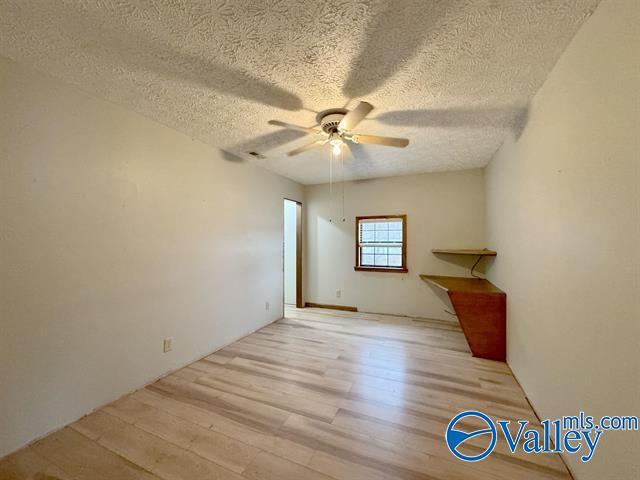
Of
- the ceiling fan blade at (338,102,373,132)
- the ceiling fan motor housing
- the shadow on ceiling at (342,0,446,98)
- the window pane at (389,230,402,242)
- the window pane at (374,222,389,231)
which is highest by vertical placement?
the shadow on ceiling at (342,0,446,98)

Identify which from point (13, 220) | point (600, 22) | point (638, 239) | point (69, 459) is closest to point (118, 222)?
point (13, 220)

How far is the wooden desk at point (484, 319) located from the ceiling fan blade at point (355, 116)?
213 cm

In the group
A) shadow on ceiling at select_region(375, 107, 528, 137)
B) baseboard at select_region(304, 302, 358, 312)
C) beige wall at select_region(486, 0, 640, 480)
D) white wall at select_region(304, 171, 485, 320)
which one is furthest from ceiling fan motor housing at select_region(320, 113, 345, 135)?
baseboard at select_region(304, 302, 358, 312)

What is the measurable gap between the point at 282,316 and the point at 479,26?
13.7ft

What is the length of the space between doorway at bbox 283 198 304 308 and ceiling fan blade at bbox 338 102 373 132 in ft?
9.90

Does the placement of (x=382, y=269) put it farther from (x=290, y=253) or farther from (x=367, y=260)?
(x=290, y=253)

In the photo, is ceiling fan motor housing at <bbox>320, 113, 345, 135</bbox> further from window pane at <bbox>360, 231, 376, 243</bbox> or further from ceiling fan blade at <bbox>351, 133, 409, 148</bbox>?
window pane at <bbox>360, 231, 376, 243</bbox>

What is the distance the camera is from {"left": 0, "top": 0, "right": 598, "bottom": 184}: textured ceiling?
1203 mm

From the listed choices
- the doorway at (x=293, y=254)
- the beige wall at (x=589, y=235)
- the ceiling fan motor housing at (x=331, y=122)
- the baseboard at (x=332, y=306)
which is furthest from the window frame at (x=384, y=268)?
the ceiling fan motor housing at (x=331, y=122)

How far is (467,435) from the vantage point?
169 centimetres

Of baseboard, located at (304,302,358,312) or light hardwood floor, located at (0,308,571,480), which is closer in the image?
light hardwood floor, located at (0,308,571,480)

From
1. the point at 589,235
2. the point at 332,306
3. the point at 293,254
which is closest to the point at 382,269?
the point at 332,306

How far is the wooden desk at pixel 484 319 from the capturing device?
2.72 m

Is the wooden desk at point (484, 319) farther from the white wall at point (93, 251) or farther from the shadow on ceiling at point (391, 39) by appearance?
the white wall at point (93, 251)
